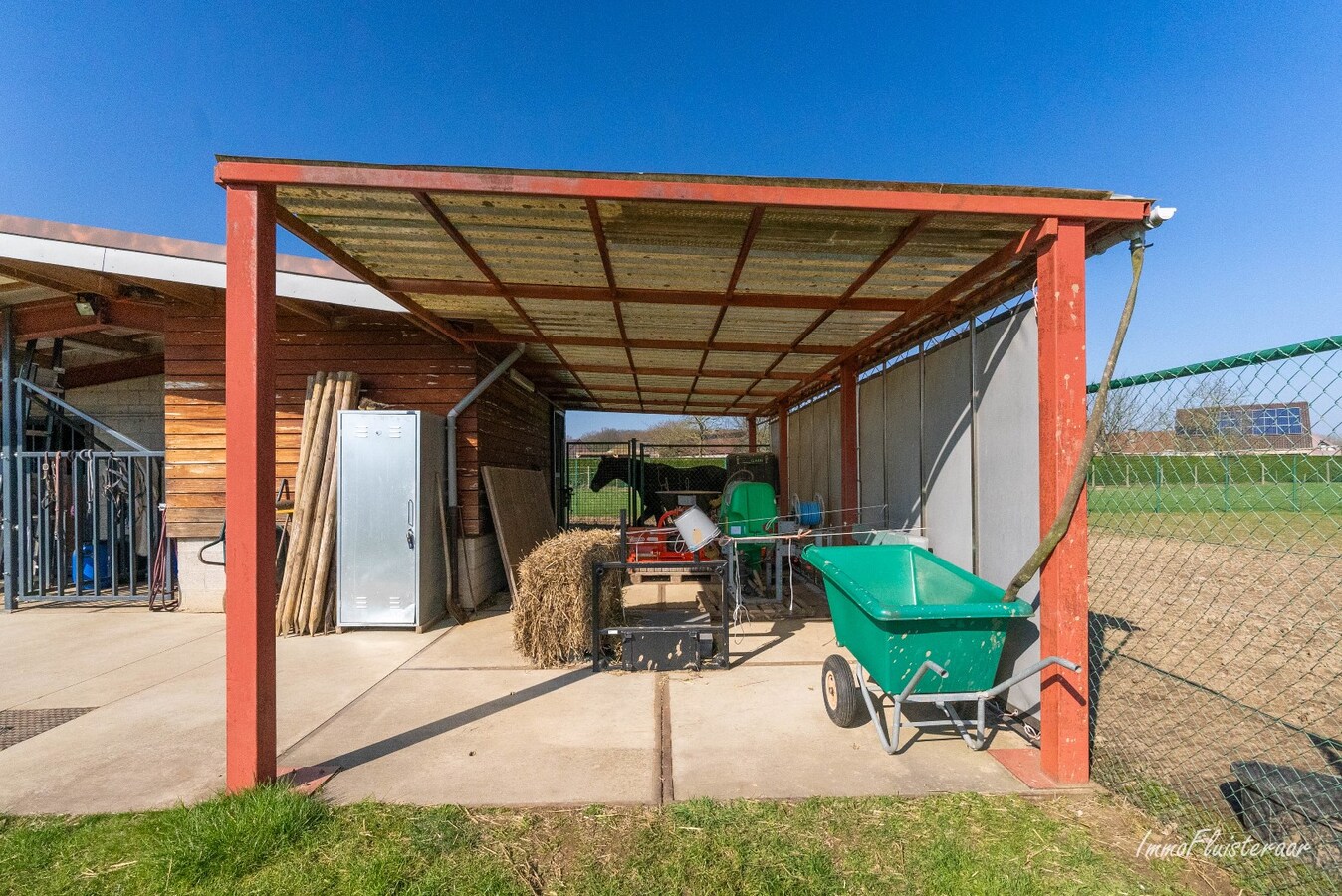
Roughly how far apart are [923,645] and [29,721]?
5.29 meters

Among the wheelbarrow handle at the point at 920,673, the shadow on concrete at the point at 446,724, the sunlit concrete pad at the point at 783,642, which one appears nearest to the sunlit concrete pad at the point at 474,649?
the shadow on concrete at the point at 446,724

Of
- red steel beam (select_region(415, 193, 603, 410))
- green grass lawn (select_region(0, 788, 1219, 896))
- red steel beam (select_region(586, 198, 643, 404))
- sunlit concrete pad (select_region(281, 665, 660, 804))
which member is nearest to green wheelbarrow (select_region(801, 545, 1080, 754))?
green grass lawn (select_region(0, 788, 1219, 896))

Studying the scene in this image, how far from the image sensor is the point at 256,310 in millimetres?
2744

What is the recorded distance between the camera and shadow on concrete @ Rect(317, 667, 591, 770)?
3150mm

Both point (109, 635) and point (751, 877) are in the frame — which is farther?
point (109, 635)

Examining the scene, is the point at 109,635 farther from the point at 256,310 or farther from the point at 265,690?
the point at 256,310

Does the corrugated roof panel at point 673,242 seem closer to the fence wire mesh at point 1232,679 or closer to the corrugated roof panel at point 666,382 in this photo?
the fence wire mesh at point 1232,679

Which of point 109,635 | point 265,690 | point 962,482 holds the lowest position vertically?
point 109,635

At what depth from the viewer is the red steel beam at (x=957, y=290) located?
3.07 metres

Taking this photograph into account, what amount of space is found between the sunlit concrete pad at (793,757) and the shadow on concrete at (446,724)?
0.87 metres

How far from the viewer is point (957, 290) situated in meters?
4.21

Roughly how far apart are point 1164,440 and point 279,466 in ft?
24.4

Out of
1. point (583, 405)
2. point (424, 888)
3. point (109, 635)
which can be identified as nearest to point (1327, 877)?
point (424, 888)

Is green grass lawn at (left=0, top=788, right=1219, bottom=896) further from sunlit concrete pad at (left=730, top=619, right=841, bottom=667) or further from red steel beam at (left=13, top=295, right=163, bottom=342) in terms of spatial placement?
red steel beam at (left=13, top=295, right=163, bottom=342)
